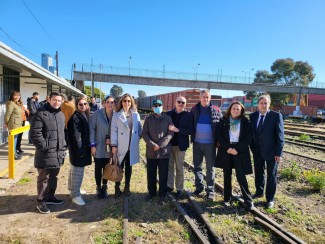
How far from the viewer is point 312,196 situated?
595 centimetres

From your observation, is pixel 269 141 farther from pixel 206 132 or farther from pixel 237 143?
pixel 206 132

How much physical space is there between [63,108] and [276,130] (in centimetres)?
480

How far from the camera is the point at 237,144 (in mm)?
4820

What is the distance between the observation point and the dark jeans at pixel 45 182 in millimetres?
4500

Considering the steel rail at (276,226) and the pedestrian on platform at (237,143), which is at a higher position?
the pedestrian on platform at (237,143)

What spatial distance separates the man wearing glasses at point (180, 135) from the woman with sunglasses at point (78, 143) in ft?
5.50

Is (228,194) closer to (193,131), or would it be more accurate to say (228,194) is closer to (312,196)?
(193,131)

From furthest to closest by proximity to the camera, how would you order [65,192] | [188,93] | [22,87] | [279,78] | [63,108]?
1. [279,78]
2. [188,93]
3. [22,87]
4. [63,108]
5. [65,192]

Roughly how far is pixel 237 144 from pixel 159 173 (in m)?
1.69

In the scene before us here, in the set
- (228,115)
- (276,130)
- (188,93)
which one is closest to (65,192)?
(228,115)

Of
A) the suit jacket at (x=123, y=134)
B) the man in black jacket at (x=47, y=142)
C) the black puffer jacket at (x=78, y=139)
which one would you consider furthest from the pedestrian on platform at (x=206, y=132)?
the man in black jacket at (x=47, y=142)

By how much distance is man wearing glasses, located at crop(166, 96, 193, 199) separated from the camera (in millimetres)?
5266

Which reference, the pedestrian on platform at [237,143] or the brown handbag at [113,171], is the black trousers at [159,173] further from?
the pedestrian on platform at [237,143]

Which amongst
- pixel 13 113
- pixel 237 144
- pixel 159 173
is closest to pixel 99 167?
pixel 159 173
